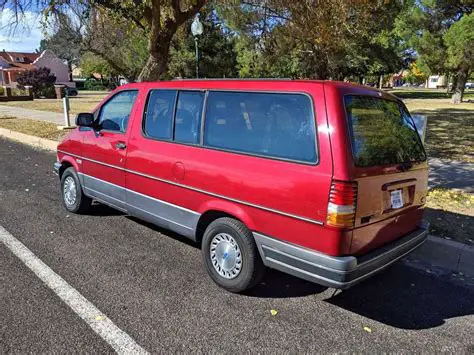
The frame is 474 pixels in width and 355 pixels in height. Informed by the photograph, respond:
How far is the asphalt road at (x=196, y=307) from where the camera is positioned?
2.91 metres

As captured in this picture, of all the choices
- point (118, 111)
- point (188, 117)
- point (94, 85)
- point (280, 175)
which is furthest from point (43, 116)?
point (94, 85)

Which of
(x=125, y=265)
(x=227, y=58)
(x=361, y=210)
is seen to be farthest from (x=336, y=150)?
(x=227, y=58)

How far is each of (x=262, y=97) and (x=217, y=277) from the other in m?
1.61

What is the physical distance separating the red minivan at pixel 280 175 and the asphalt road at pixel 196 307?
1.23ft

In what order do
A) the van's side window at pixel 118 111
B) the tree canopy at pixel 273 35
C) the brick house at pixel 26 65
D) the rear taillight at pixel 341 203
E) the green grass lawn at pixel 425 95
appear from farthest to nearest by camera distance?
the brick house at pixel 26 65
the green grass lawn at pixel 425 95
the tree canopy at pixel 273 35
the van's side window at pixel 118 111
the rear taillight at pixel 341 203

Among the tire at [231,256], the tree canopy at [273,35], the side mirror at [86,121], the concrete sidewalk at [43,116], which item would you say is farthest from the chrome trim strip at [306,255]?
the concrete sidewalk at [43,116]

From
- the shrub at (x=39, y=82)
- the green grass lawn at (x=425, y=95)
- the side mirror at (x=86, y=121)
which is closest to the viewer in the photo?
the side mirror at (x=86, y=121)

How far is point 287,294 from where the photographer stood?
362 centimetres

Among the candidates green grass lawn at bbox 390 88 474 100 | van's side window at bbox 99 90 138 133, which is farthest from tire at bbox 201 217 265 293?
green grass lawn at bbox 390 88 474 100

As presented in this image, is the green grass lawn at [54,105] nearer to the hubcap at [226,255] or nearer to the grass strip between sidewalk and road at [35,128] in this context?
the grass strip between sidewalk and road at [35,128]

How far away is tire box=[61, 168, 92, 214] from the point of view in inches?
214

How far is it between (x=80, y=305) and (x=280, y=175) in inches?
74.5

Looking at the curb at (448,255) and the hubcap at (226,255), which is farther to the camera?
the curb at (448,255)

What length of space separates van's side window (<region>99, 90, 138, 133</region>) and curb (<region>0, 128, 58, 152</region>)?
689cm
